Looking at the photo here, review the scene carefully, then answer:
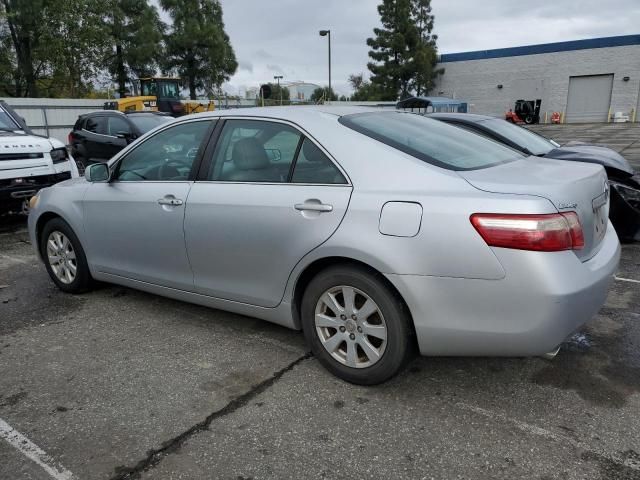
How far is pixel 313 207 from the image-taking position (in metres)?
2.95

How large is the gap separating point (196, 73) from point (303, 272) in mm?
42125

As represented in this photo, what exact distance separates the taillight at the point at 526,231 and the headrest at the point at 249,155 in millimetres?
1456

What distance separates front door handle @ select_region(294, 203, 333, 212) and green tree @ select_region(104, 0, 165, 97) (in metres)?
37.6

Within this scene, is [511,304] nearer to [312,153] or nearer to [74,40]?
[312,153]

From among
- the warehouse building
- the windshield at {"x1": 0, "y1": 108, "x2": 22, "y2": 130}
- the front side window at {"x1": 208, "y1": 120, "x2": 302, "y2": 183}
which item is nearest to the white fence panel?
the windshield at {"x1": 0, "y1": 108, "x2": 22, "y2": 130}

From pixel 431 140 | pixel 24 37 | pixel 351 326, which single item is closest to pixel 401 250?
pixel 351 326

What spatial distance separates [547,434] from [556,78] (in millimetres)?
41808

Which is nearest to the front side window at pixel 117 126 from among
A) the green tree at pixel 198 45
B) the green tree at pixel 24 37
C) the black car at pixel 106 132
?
the black car at pixel 106 132

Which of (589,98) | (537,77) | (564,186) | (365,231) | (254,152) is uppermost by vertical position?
(537,77)

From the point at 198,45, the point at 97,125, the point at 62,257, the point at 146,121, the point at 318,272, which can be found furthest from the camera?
the point at 198,45

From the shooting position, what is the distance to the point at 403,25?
1620 inches

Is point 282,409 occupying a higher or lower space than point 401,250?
lower

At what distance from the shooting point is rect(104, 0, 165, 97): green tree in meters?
36.9

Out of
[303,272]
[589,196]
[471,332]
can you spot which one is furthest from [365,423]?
[589,196]
